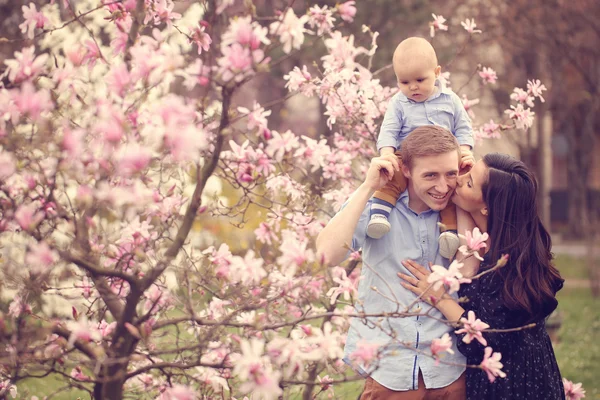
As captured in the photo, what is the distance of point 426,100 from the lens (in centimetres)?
339

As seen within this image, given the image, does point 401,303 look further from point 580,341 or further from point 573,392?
point 580,341

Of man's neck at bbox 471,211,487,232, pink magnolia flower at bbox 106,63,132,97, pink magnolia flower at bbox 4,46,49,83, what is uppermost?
pink magnolia flower at bbox 4,46,49,83

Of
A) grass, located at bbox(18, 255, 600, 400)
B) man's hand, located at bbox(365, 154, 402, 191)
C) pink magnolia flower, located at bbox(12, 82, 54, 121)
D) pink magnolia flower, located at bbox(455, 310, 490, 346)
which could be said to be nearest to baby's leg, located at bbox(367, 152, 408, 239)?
man's hand, located at bbox(365, 154, 402, 191)

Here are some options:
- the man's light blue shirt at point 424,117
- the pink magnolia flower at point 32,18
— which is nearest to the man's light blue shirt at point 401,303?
the man's light blue shirt at point 424,117

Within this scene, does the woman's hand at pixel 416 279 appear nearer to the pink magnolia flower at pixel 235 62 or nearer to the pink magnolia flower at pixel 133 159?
the pink magnolia flower at pixel 235 62

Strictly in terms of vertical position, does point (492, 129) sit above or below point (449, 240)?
above

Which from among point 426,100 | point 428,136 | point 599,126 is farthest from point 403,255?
point 599,126

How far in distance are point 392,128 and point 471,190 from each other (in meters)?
0.59

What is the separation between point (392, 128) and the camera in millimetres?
3283

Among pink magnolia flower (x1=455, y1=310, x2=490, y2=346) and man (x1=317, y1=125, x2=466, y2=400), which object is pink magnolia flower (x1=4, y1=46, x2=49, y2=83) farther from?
pink magnolia flower (x1=455, y1=310, x2=490, y2=346)

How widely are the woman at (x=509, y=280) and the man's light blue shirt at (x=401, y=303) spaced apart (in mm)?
64

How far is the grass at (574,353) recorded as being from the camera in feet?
16.6

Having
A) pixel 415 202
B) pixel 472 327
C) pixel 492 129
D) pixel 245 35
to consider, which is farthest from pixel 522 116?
pixel 245 35

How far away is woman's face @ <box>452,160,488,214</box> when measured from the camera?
283 cm
